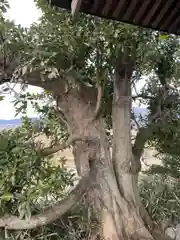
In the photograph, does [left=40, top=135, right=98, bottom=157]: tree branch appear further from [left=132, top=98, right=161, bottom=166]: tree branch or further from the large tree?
[left=132, top=98, right=161, bottom=166]: tree branch

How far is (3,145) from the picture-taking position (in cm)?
258

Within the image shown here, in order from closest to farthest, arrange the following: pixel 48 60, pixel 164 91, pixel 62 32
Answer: pixel 48 60
pixel 62 32
pixel 164 91

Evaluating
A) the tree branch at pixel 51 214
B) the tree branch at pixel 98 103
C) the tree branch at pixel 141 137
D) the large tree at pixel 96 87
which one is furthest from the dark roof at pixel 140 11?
the tree branch at pixel 141 137

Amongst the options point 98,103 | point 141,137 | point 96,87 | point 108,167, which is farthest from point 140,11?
point 141,137

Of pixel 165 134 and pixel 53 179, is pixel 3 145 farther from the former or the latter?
pixel 165 134

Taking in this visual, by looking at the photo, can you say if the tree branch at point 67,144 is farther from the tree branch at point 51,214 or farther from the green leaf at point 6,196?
the green leaf at point 6,196

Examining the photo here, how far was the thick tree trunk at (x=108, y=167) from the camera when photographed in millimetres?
2916

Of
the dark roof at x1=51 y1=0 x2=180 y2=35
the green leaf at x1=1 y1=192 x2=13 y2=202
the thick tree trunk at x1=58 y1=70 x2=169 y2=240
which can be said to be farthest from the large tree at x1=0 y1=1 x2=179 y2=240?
the dark roof at x1=51 y1=0 x2=180 y2=35

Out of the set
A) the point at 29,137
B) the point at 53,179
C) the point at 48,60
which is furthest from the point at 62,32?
the point at 53,179

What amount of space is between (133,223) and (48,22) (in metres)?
1.90

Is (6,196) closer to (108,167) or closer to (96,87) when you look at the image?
(108,167)

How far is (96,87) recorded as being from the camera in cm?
316

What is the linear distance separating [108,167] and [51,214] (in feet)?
2.13

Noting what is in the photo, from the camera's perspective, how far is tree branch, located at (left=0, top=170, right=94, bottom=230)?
261 cm
